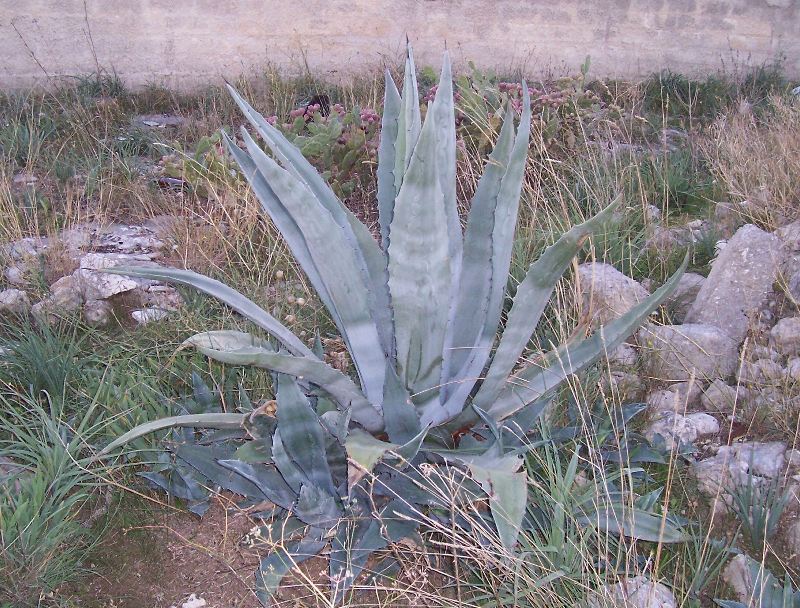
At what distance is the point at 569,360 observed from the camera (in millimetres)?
2002

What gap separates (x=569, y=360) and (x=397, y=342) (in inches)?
18.0

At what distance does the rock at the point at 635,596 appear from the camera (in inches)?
64.5

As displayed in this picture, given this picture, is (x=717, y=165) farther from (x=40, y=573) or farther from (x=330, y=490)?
(x=40, y=573)

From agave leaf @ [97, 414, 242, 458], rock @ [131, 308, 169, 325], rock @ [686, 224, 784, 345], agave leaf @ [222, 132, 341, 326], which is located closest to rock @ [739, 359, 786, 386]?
rock @ [686, 224, 784, 345]

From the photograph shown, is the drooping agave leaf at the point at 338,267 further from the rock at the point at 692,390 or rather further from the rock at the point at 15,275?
the rock at the point at 15,275

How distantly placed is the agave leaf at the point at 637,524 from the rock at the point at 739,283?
4.04 feet

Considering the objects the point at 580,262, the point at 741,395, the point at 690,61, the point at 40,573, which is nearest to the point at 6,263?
the point at 40,573

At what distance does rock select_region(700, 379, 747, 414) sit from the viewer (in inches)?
99.9

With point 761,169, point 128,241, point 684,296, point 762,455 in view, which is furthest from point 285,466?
point 761,169

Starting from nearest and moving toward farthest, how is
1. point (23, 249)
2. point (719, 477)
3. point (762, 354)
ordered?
point (719, 477)
point (762, 354)
point (23, 249)

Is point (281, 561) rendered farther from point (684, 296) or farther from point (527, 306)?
point (684, 296)

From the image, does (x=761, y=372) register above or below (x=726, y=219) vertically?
below

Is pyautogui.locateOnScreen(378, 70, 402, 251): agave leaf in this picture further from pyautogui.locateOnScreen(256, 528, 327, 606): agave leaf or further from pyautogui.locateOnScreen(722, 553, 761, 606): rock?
pyautogui.locateOnScreen(722, 553, 761, 606): rock

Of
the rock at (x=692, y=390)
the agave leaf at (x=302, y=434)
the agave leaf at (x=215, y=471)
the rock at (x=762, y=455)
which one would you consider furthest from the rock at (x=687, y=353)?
the agave leaf at (x=215, y=471)
